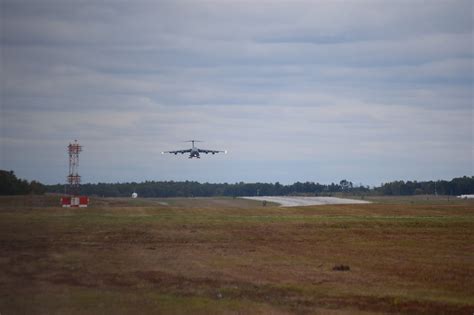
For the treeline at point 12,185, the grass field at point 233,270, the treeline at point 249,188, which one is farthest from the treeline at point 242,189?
the grass field at point 233,270

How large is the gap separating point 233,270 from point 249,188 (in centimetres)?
17558

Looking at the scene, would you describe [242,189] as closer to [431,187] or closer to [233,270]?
[431,187]

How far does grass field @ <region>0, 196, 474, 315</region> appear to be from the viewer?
15938 mm

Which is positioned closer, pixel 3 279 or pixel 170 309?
pixel 170 309

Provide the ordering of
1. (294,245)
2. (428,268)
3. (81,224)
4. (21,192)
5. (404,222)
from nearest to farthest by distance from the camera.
Answer: (428,268)
(294,245)
(81,224)
(404,222)
(21,192)

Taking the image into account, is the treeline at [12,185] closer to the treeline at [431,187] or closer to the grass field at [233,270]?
the grass field at [233,270]

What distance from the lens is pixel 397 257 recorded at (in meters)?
25.0

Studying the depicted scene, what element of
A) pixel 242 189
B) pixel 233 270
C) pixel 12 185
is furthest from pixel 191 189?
pixel 233 270

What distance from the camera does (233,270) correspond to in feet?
70.2

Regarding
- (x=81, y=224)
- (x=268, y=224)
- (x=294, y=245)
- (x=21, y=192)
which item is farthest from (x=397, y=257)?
(x=21, y=192)

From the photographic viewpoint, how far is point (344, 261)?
78.5 ft

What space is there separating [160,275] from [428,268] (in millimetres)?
8353

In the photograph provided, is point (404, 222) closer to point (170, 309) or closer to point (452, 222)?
point (452, 222)

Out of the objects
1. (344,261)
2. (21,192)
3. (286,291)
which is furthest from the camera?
(21,192)
